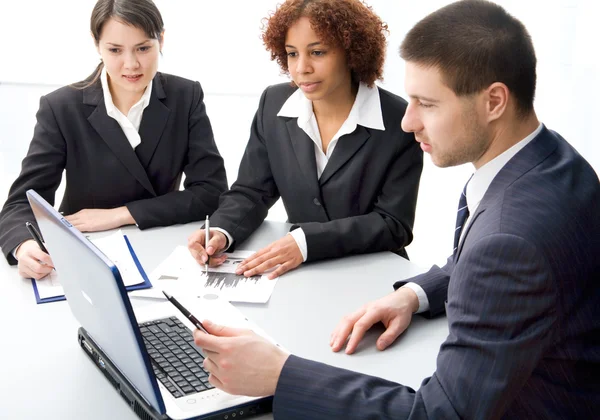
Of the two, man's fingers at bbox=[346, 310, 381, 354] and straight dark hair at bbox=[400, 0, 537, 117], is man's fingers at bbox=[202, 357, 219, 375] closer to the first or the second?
man's fingers at bbox=[346, 310, 381, 354]

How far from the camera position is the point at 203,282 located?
187 centimetres

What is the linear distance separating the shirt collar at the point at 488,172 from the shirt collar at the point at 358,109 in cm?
86

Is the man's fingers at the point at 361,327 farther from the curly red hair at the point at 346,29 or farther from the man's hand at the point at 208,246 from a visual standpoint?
the curly red hair at the point at 346,29

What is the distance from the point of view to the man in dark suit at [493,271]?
1126mm

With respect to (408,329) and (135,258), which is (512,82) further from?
(135,258)

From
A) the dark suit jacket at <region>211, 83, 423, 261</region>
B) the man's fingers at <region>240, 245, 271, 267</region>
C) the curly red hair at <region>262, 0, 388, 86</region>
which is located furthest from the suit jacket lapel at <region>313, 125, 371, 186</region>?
the man's fingers at <region>240, 245, 271, 267</region>

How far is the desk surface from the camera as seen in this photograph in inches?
53.5

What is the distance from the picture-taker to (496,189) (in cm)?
125

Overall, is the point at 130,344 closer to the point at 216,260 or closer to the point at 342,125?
the point at 216,260

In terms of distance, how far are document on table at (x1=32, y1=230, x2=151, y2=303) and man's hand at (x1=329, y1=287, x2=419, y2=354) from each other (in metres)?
0.55

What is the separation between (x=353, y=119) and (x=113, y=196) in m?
0.90

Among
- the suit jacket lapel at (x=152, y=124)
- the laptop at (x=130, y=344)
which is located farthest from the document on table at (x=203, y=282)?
the suit jacket lapel at (x=152, y=124)

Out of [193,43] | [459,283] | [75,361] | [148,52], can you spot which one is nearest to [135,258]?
[75,361]

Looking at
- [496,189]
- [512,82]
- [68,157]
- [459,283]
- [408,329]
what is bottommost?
[408,329]
